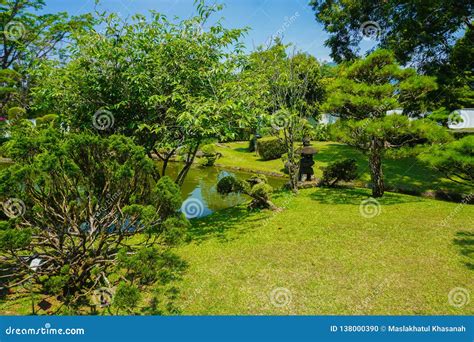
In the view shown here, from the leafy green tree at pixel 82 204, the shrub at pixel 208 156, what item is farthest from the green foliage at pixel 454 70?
the leafy green tree at pixel 82 204

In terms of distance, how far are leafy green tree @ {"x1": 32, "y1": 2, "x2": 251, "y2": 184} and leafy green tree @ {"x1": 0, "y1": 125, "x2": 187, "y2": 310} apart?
2820 mm

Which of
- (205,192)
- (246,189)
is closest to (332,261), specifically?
(246,189)

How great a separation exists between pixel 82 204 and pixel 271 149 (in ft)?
63.2

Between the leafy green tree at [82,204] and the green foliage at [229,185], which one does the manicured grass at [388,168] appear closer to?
the green foliage at [229,185]

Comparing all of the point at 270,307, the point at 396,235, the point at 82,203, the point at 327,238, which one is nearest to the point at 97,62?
the point at 82,203

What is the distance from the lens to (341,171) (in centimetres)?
1498

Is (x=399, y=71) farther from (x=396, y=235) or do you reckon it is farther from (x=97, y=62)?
(x=97, y=62)

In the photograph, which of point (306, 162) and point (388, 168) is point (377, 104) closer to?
point (306, 162)

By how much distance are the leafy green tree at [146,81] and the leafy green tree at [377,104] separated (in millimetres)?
5128

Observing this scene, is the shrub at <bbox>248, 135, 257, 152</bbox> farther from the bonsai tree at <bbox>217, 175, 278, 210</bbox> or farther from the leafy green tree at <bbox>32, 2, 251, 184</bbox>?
the leafy green tree at <bbox>32, 2, 251, 184</bbox>

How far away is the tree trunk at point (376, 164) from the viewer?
1237 centimetres

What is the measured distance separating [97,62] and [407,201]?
12.4 metres

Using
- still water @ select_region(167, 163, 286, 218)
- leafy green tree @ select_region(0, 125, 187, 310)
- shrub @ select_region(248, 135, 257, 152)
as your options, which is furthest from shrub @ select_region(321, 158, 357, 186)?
shrub @ select_region(248, 135, 257, 152)

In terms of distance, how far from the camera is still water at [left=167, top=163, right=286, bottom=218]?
1313 centimetres
